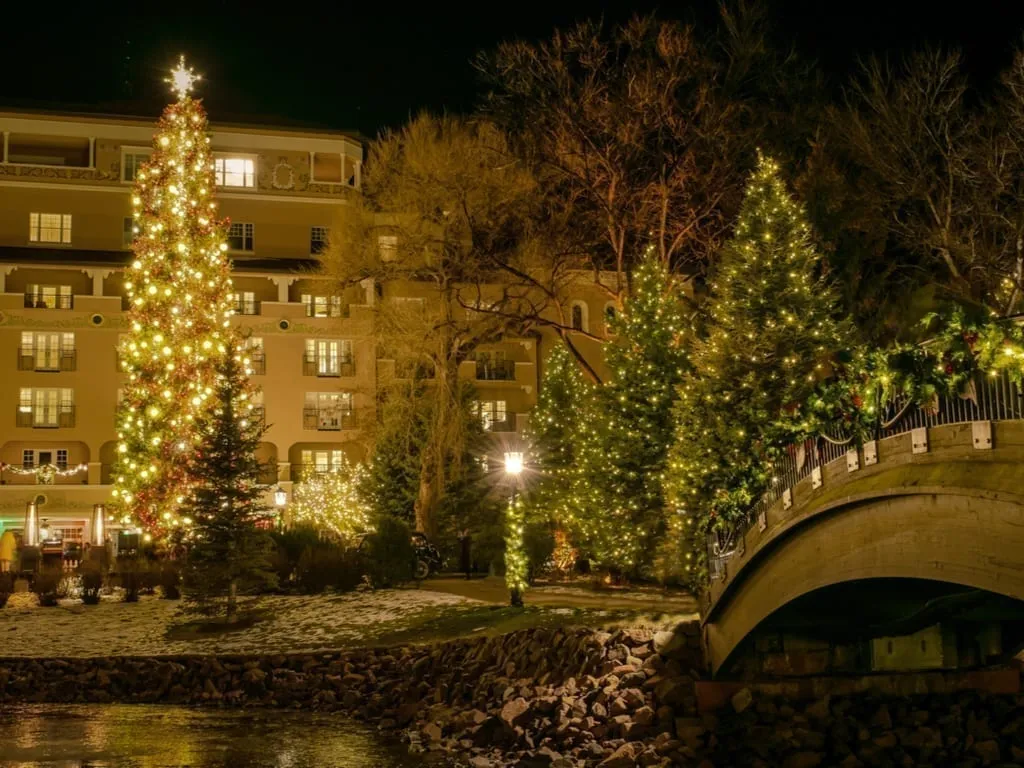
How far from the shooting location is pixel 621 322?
31.5 meters

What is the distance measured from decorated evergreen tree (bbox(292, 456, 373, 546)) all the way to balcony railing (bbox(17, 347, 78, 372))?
1282cm

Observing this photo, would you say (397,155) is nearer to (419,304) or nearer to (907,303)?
(419,304)

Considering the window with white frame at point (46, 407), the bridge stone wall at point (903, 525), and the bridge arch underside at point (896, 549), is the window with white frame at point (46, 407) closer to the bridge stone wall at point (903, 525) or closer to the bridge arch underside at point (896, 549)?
the bridge arch underside at point (896, 549)

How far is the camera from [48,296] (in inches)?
2189

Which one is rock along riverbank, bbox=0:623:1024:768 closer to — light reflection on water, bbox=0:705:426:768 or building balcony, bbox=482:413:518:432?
light reflection on water, bbox=0:705:426:768

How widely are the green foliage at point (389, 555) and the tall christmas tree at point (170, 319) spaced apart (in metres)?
6.19

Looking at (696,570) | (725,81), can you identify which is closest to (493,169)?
(725,81)

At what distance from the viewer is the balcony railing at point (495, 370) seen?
58.5 m

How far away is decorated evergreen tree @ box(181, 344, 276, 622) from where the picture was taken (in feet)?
94.9

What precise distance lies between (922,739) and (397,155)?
29355 millimetres

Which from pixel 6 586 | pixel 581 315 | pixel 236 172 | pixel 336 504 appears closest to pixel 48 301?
pixel 236 172

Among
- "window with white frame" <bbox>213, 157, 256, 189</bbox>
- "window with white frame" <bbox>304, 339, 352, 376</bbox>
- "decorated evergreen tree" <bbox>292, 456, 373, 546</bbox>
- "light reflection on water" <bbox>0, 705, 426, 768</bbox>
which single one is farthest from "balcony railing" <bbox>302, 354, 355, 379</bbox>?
"light reflection on water" <bbox>0, 705, 426, 768</bbox>

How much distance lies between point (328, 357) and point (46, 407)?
41.4ft

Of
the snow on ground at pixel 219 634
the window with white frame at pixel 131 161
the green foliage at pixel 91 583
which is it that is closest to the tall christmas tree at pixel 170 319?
the green foliage at pixel 91 583
